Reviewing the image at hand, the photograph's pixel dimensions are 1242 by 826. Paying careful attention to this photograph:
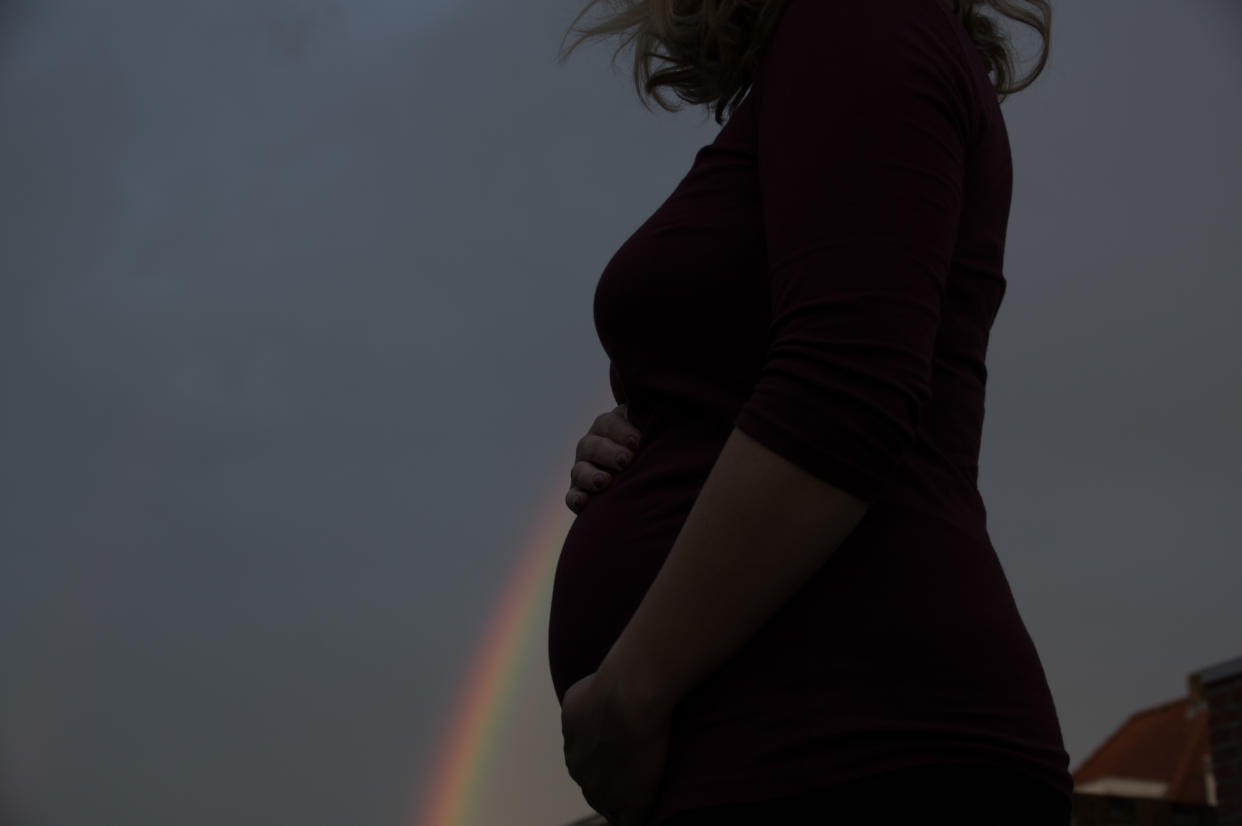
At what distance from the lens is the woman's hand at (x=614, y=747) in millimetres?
776

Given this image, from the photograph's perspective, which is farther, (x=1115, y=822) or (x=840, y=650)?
(x=1115, y=822)

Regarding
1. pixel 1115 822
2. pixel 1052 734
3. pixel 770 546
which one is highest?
pixel 770 546

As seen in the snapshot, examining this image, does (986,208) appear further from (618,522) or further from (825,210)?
(618,522)

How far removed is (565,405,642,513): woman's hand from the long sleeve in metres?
0.22

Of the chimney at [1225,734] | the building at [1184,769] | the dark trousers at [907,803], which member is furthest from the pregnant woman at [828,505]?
the chimney at [1225,734]

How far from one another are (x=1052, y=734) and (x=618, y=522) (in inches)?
15.1

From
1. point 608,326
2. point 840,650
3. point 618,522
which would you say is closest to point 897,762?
point 840,650

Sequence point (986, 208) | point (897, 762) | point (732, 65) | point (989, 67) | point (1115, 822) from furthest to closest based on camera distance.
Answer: point (1115, 822), point (989, 67), point (732, 65), point (986, 208), point (897, 762)

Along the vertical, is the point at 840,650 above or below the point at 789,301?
below

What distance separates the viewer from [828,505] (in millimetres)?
743

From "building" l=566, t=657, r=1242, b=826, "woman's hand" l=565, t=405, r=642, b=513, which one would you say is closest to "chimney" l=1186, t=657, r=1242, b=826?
"building" l=566, t=657, r=1242, b=826

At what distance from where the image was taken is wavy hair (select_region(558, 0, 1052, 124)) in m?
0.99

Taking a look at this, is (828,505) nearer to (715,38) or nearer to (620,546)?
(620,546)

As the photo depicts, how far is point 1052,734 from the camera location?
2.60ft
